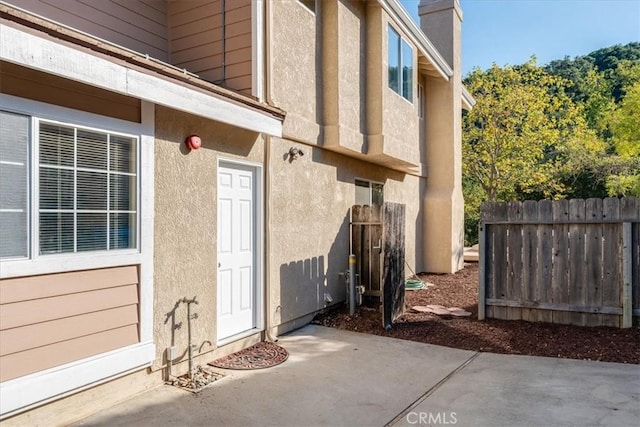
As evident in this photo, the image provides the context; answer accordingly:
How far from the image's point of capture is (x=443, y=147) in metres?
13.6

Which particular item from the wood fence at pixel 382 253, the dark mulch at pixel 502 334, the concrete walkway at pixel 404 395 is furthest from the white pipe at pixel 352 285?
the concrete walkway at pixel 404 395

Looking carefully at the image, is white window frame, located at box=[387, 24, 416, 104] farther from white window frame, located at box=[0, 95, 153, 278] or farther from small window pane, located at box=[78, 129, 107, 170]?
small window pane, located at box=[78, 129, 107, 170]

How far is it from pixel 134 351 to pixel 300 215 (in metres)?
3.55

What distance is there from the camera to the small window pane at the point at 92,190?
13.3 feet

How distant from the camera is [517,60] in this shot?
22000 mm

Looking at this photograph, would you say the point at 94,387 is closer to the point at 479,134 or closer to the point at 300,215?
the point at 300,215

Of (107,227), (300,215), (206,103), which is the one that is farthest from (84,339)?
(300,215)

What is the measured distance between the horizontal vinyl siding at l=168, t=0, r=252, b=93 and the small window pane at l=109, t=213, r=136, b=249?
2704 millimetres

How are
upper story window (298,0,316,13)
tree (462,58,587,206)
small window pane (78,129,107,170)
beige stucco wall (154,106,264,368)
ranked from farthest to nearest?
tree (462,58,587,206) → upper story window (298,0,316,13) → beige stucco wall (154,106,264,368) → small window pane (78,129,107,170)

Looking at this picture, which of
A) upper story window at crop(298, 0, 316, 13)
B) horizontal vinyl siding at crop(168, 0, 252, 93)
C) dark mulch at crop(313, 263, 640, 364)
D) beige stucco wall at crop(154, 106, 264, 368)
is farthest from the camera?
upper story window at crop(298, 0, 316, 13)

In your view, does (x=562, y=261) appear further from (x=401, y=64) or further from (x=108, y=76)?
(x=108, y=76)

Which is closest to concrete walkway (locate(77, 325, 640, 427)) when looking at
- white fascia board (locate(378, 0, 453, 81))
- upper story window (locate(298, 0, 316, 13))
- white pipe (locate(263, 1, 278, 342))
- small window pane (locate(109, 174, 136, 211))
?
white pipe (locate(263, 1, 278, 342))

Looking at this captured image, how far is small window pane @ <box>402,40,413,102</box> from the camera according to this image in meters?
10.4

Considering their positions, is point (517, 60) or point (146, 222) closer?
point (146, 222)
